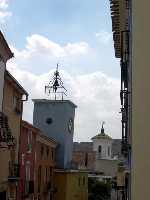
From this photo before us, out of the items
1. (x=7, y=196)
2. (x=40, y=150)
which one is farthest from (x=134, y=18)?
(x=40, y=150)

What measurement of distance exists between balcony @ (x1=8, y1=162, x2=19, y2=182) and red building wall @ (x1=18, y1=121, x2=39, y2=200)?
1.81 metres

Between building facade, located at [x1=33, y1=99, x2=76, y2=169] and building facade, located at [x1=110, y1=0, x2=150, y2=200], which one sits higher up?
building facade, located at [x1=33, y1=99, x2=76, y2=169]

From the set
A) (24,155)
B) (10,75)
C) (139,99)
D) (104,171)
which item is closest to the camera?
(139,99)

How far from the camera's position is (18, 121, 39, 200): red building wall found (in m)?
31.5

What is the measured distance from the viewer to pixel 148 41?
9633 millimetres

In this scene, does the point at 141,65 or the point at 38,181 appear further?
the point at 38,181

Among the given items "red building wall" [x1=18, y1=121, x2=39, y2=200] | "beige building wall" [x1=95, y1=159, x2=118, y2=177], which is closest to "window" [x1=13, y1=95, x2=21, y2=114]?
"red building wall" [x1=18, y1=121, x2=39, y2=200]

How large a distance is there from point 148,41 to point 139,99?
1.11 meters

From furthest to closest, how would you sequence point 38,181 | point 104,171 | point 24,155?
point 104,171 → point 38,181 → point 24,155

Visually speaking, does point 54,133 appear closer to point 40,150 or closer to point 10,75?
point 40,150

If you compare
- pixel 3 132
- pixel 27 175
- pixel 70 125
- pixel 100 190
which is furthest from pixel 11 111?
pixel 100 190

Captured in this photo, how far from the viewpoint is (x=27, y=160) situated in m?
33.7

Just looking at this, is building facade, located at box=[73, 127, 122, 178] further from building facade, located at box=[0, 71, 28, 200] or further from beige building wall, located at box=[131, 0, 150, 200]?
beige building wall, located at box=[131, 0, 150, 200]

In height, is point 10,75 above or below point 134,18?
above
